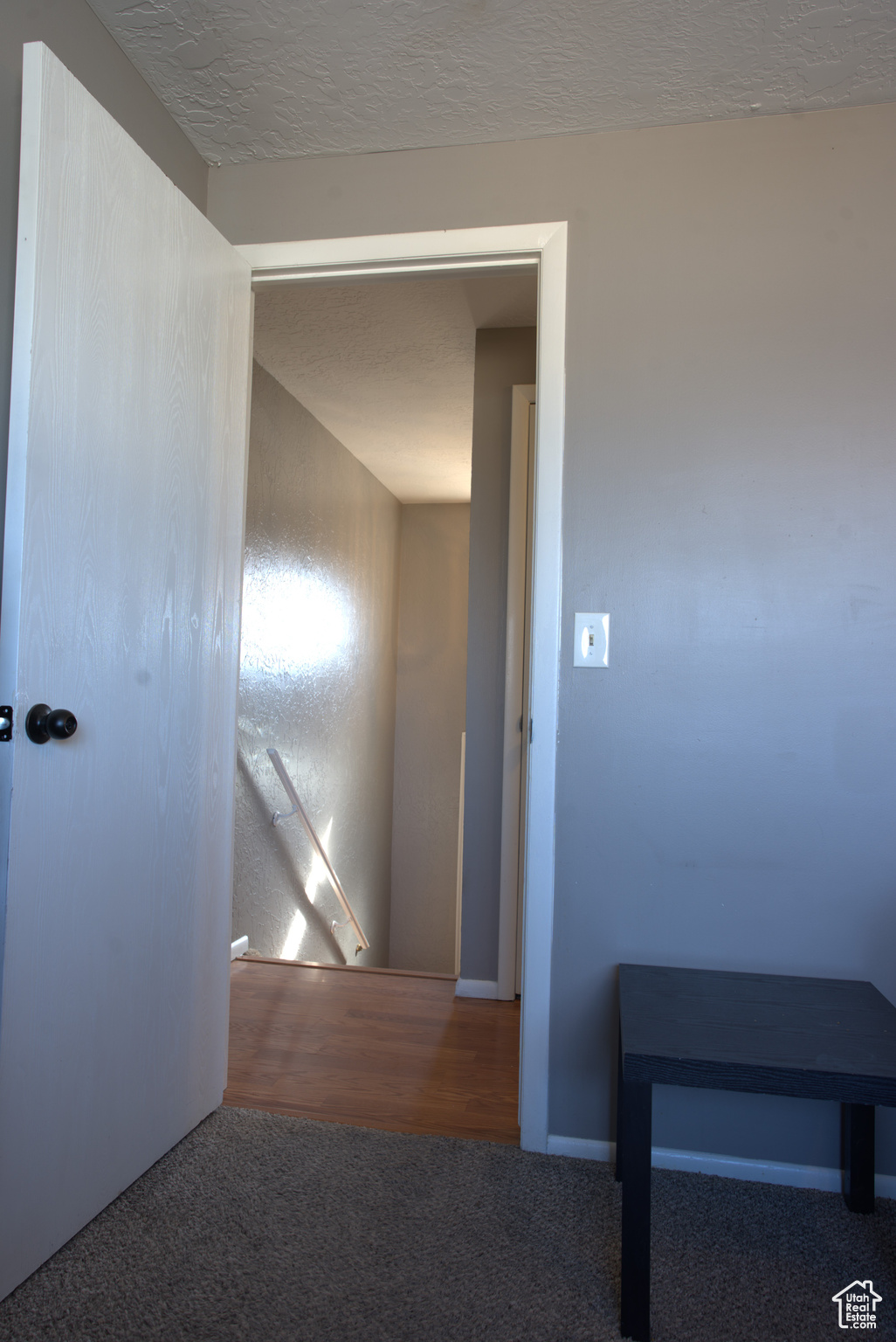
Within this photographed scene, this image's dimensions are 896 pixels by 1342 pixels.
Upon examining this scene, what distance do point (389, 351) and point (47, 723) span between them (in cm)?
242

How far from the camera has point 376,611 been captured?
5.51m

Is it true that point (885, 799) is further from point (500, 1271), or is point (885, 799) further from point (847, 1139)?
point (500, 1271)

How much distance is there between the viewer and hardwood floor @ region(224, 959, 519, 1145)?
1992 mm

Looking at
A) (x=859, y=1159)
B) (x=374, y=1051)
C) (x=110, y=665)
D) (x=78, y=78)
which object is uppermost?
(x=78, y=78)

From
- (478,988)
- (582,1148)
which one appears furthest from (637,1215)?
(478,988)

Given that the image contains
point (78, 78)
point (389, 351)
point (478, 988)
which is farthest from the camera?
point (389, 351)

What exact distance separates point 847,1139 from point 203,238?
2.37 metres

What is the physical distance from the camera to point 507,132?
1893mm

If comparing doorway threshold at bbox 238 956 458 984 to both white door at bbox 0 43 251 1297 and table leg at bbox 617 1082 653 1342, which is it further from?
table leg at bbox 617 1082 653 1342

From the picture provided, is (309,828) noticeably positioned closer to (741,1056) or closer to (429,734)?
(429,734)

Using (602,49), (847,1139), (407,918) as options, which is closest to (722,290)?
(602,49)

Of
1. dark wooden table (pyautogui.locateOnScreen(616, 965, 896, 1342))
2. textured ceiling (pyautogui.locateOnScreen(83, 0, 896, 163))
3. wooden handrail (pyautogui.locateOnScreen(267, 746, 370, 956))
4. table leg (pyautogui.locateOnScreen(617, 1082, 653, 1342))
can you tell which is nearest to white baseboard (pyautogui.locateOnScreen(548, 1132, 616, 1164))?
dark wooden table (pyautogui.locateOnScreen(616, 965, 896, 1342))

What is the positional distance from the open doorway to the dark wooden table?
1.38 m

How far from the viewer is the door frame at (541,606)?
183 cm
